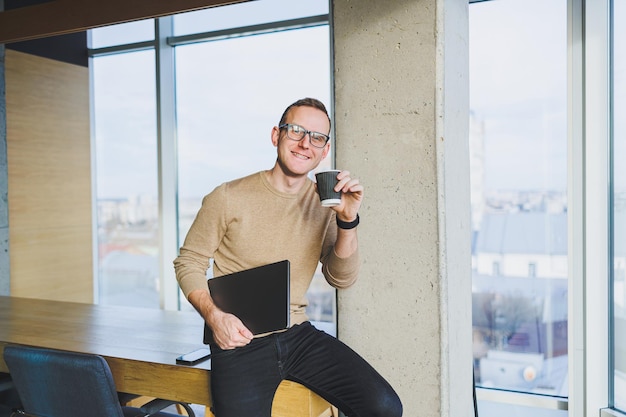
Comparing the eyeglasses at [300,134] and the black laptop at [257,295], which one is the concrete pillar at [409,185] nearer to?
the eyeglasses at [300,134]

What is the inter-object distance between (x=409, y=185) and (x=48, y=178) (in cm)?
351

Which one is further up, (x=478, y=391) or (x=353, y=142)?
(x=353, y=142)

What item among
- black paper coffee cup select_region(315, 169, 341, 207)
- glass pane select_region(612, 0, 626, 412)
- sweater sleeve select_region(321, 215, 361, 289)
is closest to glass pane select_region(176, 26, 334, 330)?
glass pane select_region(612, 0, 626, 412)

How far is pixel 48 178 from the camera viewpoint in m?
4.76

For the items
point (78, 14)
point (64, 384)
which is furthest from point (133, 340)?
point (78, 14)

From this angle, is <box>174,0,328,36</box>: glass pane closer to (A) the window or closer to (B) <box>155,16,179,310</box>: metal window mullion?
(A) the window

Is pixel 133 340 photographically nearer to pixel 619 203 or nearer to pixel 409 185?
pixel 409 185

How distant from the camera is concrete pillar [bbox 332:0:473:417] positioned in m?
2.18

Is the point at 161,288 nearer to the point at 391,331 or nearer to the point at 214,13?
the point at 214,13

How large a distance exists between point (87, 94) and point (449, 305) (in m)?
3.95

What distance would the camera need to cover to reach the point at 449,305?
2.21 m

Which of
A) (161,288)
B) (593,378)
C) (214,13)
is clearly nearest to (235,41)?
(214,13)

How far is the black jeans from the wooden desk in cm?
8

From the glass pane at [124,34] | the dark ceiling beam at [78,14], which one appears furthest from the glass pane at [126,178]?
the dark ceiling beam at [78,14]
